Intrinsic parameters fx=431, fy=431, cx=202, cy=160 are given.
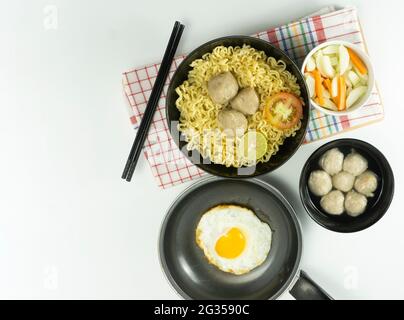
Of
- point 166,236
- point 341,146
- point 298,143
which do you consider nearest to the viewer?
point 298,143

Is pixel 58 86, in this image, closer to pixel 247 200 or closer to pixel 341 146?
pixel 247 200

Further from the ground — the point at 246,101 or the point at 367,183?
the point at 246,101

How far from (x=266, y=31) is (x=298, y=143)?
518 mm

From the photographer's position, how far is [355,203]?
179 centimetres

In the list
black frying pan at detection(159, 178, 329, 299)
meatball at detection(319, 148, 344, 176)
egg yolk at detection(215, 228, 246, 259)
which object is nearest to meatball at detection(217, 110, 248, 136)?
black frying pan at detection(159, 178, 329, 299)

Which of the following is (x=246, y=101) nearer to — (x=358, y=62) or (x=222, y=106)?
(x=222, y=106)

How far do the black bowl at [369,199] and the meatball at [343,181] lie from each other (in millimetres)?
88

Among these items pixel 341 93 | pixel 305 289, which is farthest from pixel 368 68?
pixel 305 289

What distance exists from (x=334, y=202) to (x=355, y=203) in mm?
86

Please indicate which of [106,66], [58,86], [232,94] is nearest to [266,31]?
[232,94]

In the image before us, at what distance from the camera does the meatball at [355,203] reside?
1.79 metres

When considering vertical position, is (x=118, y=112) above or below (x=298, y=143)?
above

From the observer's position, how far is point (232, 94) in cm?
170

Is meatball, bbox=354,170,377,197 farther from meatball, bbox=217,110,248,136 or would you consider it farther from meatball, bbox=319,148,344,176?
meatball, bbox=217,110,248,136
